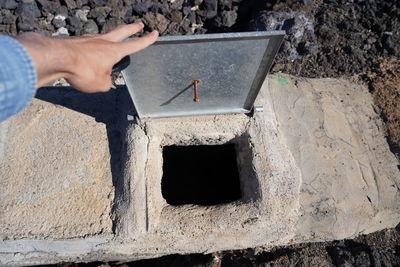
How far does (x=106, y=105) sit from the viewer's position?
9.81 feet

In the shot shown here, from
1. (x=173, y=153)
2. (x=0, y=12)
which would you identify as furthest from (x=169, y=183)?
(x=0, y=12)

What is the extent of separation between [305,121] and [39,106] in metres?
2.21

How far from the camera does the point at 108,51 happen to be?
179cm

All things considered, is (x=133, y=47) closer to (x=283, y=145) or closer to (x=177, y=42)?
(x=177, y=42)

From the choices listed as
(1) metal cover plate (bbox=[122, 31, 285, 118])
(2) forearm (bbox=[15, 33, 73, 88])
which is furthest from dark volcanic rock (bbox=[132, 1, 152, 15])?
(2) forearm (bbox=[15, 33, 73, 88])

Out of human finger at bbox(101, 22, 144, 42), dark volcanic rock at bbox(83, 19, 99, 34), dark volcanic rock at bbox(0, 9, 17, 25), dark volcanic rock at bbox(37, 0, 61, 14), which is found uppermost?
dark volcanic rock at bbox(37, 0, 61, 14)

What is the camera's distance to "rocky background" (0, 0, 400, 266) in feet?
9.88

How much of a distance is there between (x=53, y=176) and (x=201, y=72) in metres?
1.35

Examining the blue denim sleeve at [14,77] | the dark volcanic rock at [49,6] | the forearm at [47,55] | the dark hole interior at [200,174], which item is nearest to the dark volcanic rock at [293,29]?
the dark hole interior at [200,174]

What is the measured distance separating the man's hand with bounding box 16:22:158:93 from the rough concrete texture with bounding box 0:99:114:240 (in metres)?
1.01

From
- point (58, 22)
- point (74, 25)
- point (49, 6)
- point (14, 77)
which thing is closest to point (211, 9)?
point (74, 25)

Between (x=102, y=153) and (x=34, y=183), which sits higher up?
(x=102, y=153)

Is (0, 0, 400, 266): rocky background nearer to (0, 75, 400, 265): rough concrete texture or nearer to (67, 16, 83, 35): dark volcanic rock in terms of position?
(67, 16, 83, 35): dark volcanic rock

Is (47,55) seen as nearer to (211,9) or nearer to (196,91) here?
(196,91)
